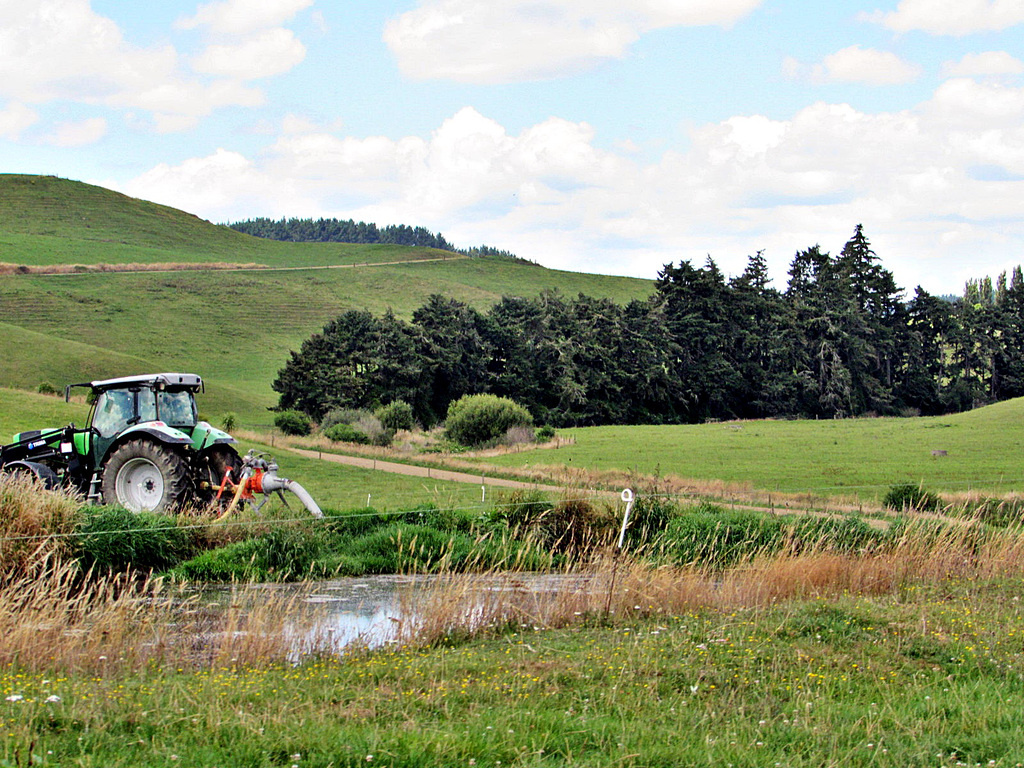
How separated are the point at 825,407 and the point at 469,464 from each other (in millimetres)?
50243

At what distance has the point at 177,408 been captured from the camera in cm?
1933

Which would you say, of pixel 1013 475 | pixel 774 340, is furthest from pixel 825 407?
pixel 1013 475

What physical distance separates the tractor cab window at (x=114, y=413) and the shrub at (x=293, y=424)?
37.3 metres

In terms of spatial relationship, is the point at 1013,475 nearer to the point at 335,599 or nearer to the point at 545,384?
the point at 335,599

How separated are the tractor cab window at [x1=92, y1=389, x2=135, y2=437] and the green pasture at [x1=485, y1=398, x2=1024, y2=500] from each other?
12.0 m

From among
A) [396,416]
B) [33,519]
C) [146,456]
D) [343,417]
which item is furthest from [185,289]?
[33,519]

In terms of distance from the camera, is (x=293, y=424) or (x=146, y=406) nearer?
(x=146, y=406)

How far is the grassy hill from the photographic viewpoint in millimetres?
71956

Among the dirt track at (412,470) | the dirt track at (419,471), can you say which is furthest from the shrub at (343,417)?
the dirt track at (412,470)

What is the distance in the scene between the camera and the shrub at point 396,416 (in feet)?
188

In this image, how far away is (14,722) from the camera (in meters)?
6.19

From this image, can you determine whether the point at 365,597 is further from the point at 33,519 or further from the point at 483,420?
the point at 483,420

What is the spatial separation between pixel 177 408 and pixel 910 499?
17.8 meters

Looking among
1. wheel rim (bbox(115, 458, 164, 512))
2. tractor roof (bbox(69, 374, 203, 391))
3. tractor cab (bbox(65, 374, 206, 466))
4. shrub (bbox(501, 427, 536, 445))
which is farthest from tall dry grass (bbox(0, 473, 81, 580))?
shrub (bbox(501, 427, 536, 445))
